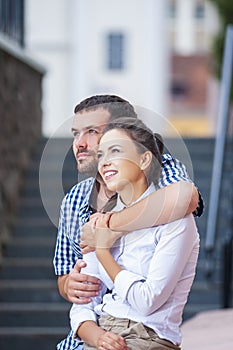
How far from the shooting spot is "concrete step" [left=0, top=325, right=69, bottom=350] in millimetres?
5816

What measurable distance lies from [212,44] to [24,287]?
7.63 m

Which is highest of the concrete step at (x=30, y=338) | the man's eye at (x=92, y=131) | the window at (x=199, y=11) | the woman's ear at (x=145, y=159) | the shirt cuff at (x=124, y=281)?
the man's eye at (x=92, y=131)

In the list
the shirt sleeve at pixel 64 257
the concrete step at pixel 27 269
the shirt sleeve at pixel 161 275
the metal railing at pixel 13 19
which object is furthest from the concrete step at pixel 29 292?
the shirt sleeve at pixel 161 275

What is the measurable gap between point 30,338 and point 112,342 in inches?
151

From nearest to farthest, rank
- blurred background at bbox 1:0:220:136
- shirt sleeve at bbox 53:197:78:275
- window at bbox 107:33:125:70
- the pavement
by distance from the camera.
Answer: shirt sleeve at bbox 53:197:78:275 → the pavement → blurred background at bbox 1:0:220:136 → window at bbox 107:33:125:70

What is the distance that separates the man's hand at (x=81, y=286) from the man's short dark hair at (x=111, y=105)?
0.30 m

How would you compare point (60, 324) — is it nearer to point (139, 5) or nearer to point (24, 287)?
point (24, 287)

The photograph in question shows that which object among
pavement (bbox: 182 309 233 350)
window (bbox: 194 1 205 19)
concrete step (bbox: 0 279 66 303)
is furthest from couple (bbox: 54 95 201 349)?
window (bbox: 194 1 205 19)

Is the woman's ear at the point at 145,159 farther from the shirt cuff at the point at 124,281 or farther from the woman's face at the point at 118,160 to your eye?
the shirt cuff at the point at 124,281

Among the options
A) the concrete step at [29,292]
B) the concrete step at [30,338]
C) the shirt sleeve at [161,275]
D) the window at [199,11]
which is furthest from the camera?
the window at [199,11]

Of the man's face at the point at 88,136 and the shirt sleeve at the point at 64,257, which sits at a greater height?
the man's face at the point at 88,136

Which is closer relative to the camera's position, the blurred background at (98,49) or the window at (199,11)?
the blurred background at (98,49)

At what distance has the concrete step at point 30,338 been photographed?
5.82m

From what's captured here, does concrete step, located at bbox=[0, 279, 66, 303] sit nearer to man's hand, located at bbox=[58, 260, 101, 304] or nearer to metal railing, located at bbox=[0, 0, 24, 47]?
metal railing, located at bbox=[0, 0, 24, 47]
